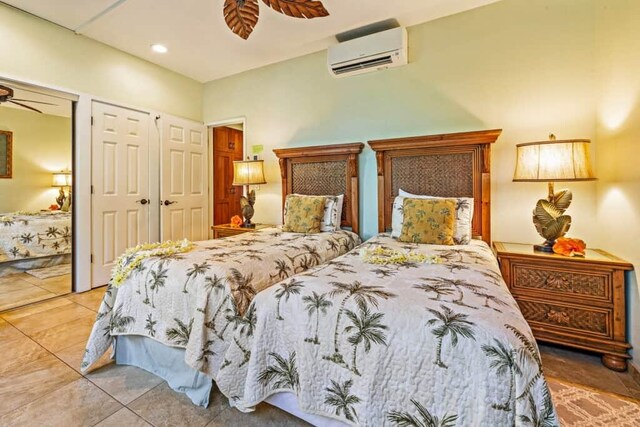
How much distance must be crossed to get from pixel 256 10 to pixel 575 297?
3141mm

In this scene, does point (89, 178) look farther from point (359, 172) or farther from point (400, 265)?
point (400, 265)

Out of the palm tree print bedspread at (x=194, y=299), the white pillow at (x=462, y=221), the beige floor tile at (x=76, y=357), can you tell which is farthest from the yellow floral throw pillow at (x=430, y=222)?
the beige floor tile at (x=76, y=357)

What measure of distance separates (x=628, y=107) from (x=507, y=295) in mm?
1637

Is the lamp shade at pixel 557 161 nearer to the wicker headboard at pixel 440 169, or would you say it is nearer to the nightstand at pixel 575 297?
the wicker headboard at pixel 440 169

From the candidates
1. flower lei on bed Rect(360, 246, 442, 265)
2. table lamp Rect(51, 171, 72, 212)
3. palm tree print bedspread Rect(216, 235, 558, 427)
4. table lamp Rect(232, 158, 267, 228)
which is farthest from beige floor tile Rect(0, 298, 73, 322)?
flower lei on bed Rect(360, 246, 442, 265)

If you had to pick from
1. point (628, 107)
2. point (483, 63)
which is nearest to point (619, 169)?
point (628, 107)

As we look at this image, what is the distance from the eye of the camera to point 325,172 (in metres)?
3.43

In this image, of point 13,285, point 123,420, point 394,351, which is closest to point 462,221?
point 394,351

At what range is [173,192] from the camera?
4.05 metres

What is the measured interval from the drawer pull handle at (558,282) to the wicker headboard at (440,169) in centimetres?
61

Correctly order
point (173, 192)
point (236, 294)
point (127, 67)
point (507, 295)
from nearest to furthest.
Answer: point (507, 295), point (236, 294), point (127, 67), point (173, 192)

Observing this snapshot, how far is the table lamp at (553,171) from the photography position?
2.06 meters

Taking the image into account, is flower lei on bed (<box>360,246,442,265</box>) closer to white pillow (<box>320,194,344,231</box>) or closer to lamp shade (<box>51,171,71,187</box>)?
white pillow (<box>320,194,344,231</box>)

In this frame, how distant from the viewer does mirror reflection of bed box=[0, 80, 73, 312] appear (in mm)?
2996
